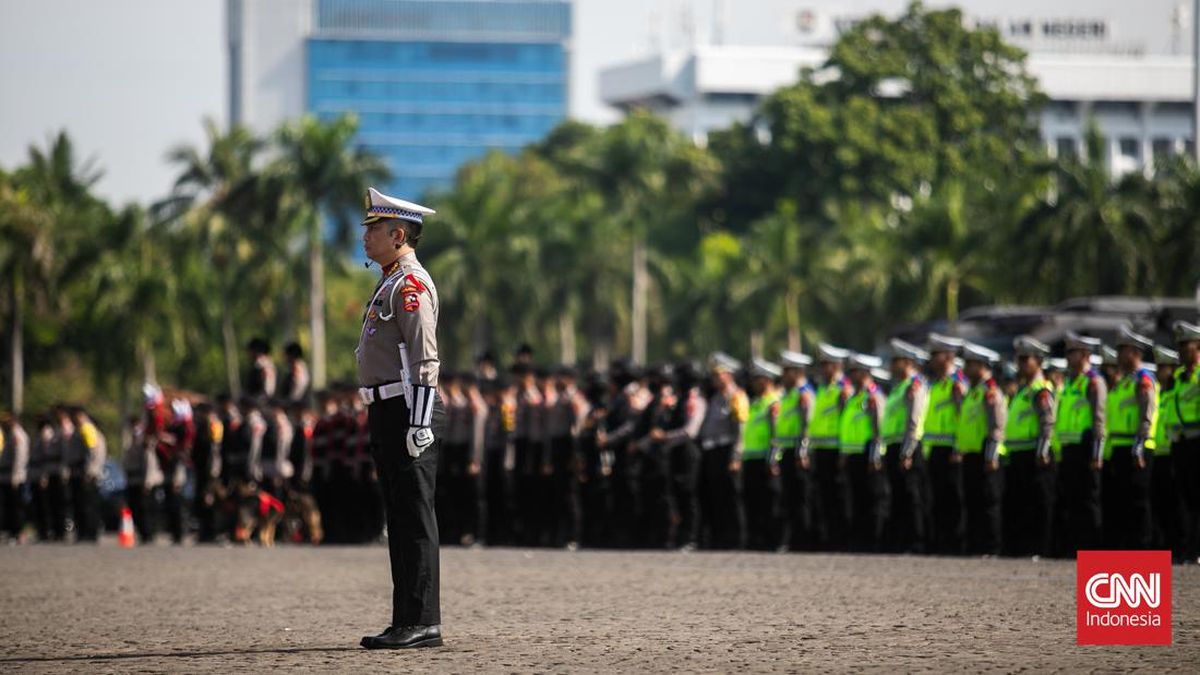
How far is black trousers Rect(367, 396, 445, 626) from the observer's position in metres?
10.8

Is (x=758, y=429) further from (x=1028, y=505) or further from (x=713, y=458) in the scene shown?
(x=1028, y=505)

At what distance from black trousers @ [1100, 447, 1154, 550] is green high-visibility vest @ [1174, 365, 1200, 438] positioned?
43cm

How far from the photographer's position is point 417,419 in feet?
35.1

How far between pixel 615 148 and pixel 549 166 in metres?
22.8

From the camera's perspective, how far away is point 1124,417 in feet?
59.9

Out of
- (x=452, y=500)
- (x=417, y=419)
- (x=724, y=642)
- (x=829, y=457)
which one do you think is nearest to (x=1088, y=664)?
(x=724, y=642)

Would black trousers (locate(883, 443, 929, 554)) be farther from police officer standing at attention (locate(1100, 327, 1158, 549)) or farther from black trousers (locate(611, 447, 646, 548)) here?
black trousers (locate(611, 447, 646, 548))

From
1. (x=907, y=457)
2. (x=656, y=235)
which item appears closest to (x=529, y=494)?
(x=907, y=457)

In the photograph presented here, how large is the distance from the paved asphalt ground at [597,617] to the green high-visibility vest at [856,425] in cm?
171

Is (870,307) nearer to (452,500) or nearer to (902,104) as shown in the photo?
(902,104)

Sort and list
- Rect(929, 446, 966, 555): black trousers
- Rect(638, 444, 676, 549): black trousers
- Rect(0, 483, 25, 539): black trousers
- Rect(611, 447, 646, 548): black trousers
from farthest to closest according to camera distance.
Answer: Rect(0, 483, 25, 539): black trousers < Rect(611, 447, 646, 548): black trousers < Rect(638, 444, 676, 549): black trousers < Rect(929, 446, 966, 555): black trousers

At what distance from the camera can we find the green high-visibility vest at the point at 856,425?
20906 mm

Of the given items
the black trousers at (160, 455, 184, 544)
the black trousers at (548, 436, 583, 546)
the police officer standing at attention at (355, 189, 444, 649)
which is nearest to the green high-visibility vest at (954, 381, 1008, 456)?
the black trousers at (548, 436, 583, 546)

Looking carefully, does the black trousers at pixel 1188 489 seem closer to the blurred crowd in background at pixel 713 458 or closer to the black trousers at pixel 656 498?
the blurred crowd in background at pixel 713 458
